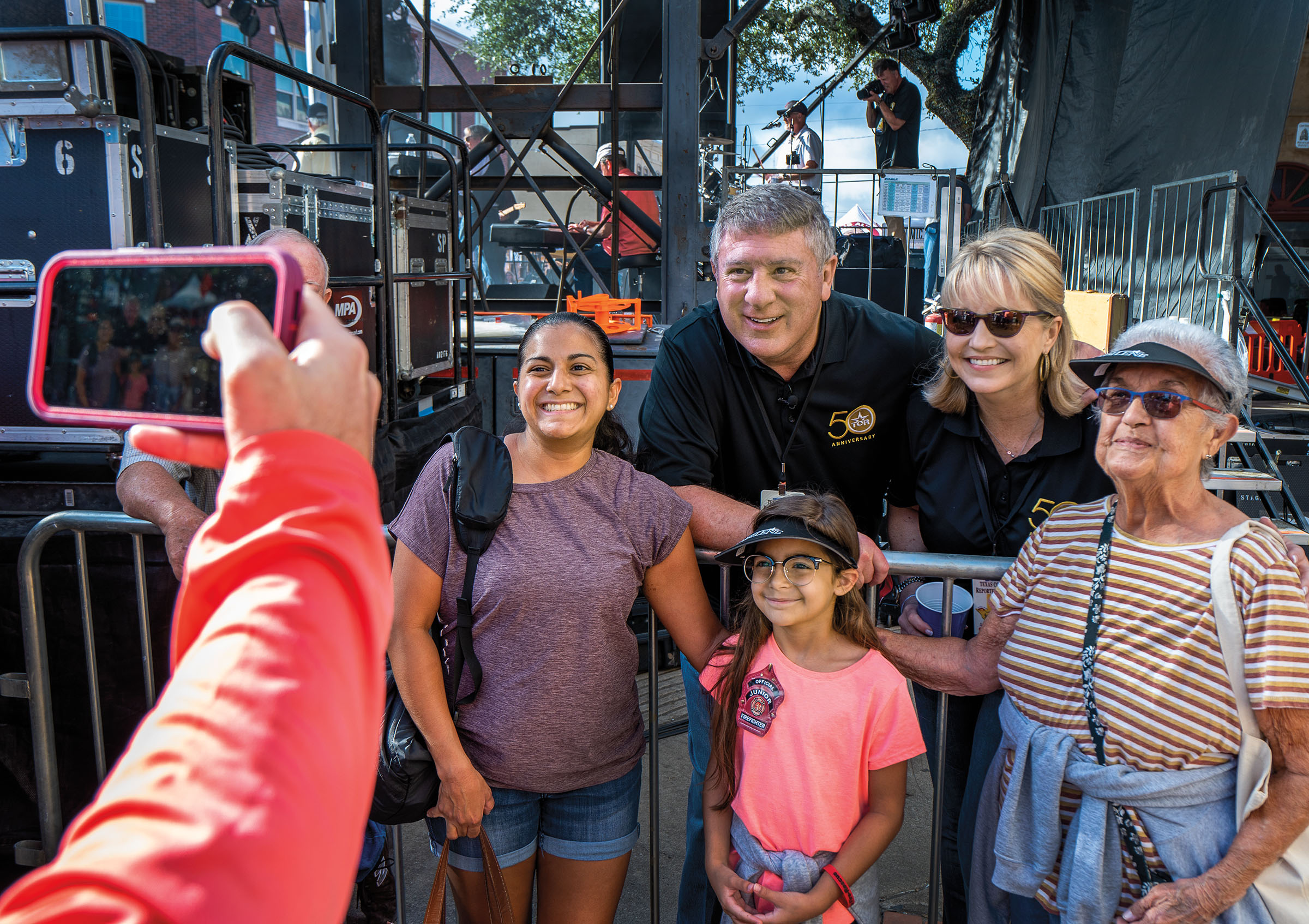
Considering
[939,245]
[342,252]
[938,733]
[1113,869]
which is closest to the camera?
[1113,869]

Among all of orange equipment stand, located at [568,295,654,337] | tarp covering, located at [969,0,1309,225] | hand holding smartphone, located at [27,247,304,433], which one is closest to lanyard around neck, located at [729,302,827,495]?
hand holding smartphone, located at [27,247,304,433]

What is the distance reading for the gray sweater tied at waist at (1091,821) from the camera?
6.29ft

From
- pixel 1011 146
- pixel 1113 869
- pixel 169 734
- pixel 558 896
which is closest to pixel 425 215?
pixel 558 896

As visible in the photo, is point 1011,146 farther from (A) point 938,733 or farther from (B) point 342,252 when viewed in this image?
(A) point 938,733

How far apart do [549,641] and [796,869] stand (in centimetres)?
79

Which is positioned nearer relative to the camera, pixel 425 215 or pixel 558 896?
Result: pixel 558 896

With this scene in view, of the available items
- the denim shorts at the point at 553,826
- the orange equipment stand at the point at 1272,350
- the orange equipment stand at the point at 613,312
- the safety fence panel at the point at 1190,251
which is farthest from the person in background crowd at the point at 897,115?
the denim shorts at the point at 553,826

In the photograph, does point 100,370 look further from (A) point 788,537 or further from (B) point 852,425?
(B) point 852,425

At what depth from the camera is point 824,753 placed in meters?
2.17

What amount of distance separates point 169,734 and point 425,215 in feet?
20.0

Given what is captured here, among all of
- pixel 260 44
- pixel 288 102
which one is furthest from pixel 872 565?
pixel 288 102

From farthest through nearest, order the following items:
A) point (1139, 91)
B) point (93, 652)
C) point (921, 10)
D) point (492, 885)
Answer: point (921, 10)
point (1139, 91)
point (93, 652)
point (492, 885)

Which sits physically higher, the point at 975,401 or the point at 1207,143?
the point at 1207,143

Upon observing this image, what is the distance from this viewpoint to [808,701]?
2199 mm
